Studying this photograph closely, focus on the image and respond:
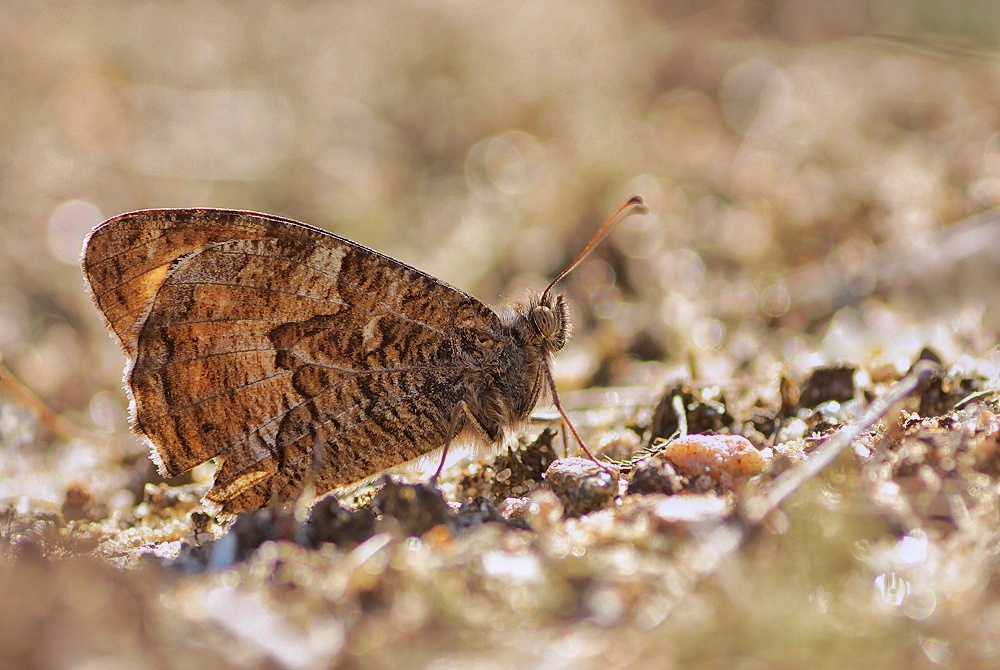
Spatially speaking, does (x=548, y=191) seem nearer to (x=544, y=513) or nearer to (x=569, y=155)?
(x=569, y=155)

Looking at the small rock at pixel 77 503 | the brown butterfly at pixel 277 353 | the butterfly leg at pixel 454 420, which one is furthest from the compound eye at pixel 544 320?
the small rock at pixel 77 503

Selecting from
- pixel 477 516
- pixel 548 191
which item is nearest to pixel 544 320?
pixel 477 516

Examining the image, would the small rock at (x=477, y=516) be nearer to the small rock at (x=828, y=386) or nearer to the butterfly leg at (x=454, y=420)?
the butterfly leg at (x=454, y=420)

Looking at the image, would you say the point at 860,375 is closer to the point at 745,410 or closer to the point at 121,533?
the point at 745,410

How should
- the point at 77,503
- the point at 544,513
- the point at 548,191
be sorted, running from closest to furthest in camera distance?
the point at 544,513 < the point at 77,503 < the point at 548,191

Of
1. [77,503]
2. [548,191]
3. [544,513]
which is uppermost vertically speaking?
[548,191]

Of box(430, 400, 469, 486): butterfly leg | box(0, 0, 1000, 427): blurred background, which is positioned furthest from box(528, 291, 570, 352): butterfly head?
box(0, 0, 1000, 427): blurred background
